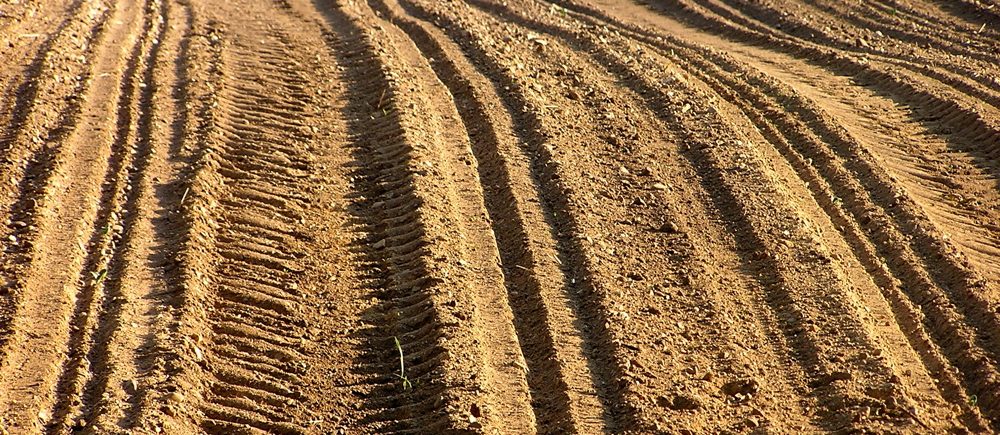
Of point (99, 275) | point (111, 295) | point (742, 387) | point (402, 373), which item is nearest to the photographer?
point (742, 387)

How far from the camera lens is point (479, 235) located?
20.9 ft

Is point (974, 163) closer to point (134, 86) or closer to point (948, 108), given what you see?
point (948, 108)

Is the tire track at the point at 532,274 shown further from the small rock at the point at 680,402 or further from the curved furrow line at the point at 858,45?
the curved furrow line at the point at 858,45

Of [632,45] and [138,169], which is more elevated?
[632,45]

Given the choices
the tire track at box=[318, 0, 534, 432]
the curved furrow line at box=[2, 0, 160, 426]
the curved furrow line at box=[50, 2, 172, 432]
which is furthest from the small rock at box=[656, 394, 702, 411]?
the curved furrow line at box=[2, 0, 160, 426]

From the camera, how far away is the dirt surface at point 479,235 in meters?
4.96

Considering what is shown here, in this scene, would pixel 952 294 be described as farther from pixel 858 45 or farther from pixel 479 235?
pixel 858 45

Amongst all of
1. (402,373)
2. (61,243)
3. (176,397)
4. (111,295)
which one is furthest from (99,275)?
(402,373)

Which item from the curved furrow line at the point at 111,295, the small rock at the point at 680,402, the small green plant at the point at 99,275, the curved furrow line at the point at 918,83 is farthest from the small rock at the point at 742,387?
the curved furrow line at the point at 918,83

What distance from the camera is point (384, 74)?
879 centimetres

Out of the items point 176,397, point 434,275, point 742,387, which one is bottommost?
point 176,397

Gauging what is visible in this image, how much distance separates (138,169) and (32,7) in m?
4.29

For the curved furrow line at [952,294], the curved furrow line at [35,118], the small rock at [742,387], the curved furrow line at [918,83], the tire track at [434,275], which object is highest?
the curved furrow line at [918,83]

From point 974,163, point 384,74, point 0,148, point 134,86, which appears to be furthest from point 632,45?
point 0,148
